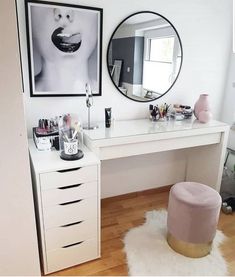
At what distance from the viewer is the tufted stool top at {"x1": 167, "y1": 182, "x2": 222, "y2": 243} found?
176 centimetres

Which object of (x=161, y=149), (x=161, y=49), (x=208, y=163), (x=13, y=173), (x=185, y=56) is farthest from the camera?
(x=208, y=163)

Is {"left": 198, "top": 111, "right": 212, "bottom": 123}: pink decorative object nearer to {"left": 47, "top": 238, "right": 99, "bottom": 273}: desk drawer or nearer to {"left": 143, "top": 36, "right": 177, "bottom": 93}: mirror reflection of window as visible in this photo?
{"left": 143, "top": 36, "right": 177, "bottom": 93}: mirror reflection of window

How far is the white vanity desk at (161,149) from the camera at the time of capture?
1.90 metres

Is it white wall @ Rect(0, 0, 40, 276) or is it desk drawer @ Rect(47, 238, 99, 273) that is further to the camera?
desk drawer @ Rect(47, 238, 99, 273)

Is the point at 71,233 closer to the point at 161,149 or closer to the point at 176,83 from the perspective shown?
the point at 161,149

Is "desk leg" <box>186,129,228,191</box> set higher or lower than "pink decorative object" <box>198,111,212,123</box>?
lower

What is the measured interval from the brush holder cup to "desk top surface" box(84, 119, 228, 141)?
0.11 metres

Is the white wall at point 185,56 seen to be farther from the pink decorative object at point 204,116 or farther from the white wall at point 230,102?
the pink decorative object at point 204,116

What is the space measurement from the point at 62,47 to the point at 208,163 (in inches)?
69.2

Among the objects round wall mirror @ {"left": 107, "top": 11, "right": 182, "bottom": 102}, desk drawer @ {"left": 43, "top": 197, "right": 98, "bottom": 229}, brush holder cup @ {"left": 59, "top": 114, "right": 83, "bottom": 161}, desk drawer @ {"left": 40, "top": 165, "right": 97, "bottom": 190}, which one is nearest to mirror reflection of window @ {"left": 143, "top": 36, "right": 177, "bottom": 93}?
round wall mirror @ {"left": 107, "top": 11, "right": 182, "bottom": 102}

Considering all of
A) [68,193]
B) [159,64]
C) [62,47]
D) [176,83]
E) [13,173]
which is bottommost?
[68,193]

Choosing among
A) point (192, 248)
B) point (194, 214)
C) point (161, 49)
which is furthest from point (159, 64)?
point (192, 248)

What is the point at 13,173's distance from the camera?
1.33 m

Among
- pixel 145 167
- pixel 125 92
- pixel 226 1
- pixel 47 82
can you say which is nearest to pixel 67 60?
pixel 47 82
